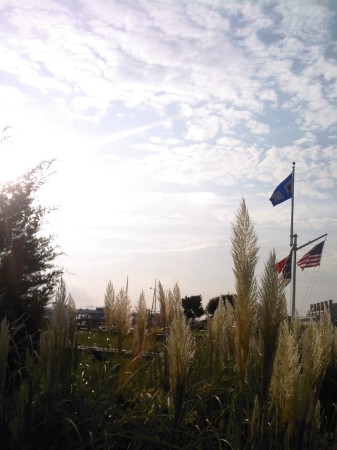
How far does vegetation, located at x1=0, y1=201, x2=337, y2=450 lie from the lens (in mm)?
2455

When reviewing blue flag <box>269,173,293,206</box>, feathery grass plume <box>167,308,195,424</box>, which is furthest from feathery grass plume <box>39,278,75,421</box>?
blue flag <box>269,173,293,206</box>

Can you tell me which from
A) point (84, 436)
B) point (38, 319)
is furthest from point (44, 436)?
point (38, 319)

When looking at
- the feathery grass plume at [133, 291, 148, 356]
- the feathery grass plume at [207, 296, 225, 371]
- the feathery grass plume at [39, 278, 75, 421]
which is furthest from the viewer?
the feathery grass plume at [207, 296, 225, 371]

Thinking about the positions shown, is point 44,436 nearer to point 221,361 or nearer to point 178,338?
point 178,338

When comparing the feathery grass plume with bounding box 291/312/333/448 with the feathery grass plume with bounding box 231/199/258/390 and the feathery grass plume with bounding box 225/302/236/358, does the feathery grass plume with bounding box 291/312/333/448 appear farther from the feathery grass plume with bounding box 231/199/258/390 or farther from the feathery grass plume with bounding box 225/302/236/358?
the feathery grass plume with bounding box 225/302/236/358

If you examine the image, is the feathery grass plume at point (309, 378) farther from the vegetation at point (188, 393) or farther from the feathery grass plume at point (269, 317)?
the feathery grass plume at point (269, 317)

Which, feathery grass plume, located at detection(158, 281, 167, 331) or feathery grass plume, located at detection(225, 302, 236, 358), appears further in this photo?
feathery grass plume, located at detection(158, 281, 167, 331)

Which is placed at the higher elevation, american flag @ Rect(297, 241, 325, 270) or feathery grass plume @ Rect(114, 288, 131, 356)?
american flag @ Rect(297, 241, 325, 270)

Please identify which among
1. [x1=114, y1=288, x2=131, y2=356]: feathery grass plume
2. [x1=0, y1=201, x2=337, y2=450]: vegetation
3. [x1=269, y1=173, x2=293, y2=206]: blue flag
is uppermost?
[x1=269, y1=173, x2=293, y2=206]: blue flag

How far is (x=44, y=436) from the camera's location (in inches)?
112

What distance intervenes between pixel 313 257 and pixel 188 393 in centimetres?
1783

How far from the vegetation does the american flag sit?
17.0 meters

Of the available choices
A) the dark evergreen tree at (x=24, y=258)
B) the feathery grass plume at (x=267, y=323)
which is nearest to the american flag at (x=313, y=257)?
the dark evergreen tree at (x=24, y=258)

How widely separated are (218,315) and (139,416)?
1.93 m
